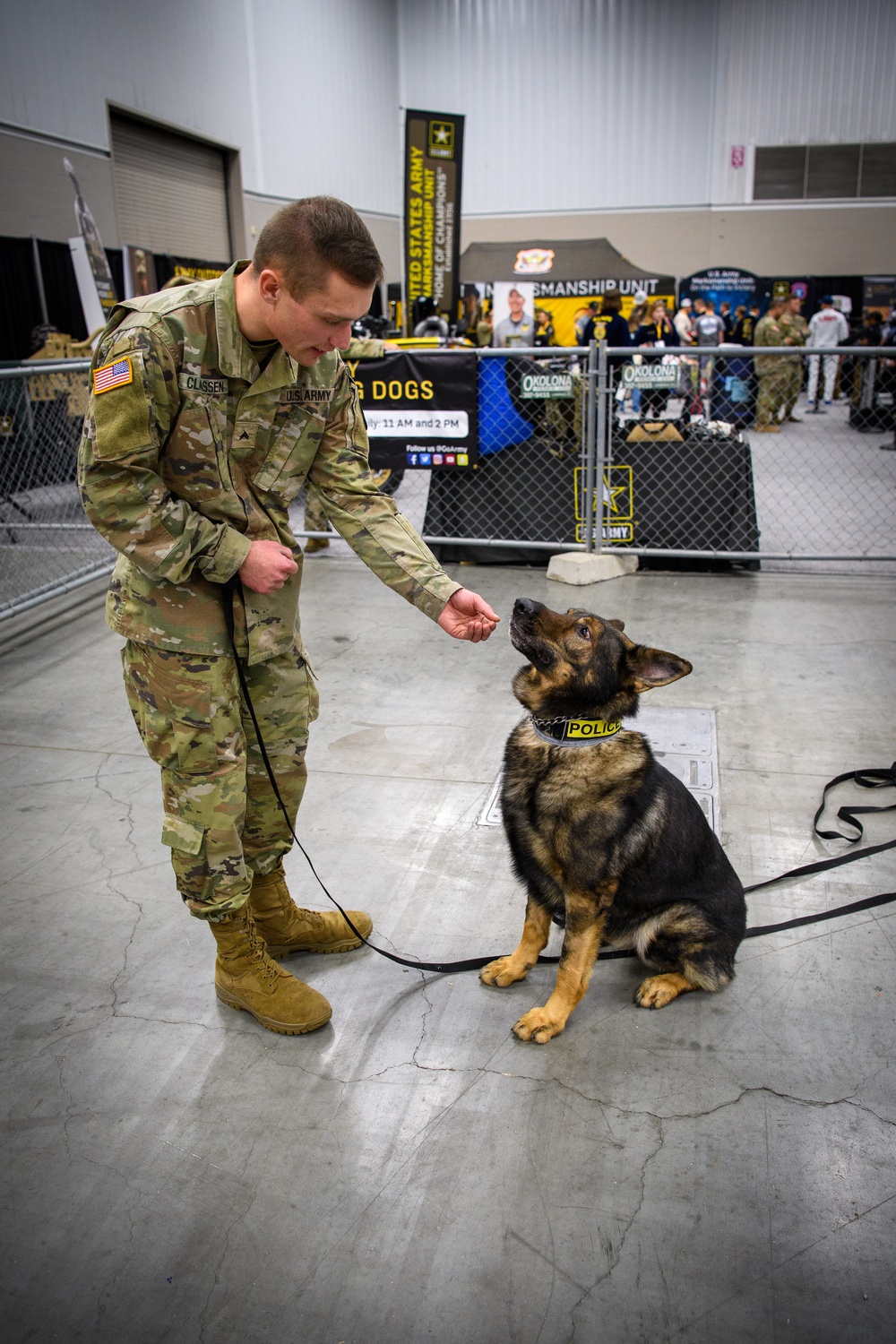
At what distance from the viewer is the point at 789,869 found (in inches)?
116

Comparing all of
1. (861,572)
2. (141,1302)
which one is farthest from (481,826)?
(861,572)

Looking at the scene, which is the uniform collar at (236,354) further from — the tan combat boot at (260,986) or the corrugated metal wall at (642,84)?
the corrugated metal wall at (642,84)

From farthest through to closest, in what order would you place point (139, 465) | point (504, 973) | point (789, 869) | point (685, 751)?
point (685, 751) → point (789, 869) → point (504, 973) → point (139, 465)

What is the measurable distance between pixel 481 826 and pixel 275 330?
1.96m

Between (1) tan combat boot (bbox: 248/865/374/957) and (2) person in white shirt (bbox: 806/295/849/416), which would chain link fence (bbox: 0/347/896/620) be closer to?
(1) tan combat boot (bbox: 248/865/374/957)

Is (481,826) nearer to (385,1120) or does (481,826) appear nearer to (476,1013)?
(476,1013)

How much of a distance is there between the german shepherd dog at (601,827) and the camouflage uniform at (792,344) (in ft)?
38.7

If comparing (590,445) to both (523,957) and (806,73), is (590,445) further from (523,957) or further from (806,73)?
(806,73)

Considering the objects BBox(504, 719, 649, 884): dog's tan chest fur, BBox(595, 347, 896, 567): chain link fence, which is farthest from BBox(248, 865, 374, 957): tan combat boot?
BBox(595, 347, 896, 567): chain link fence

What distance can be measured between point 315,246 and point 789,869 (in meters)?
2.36

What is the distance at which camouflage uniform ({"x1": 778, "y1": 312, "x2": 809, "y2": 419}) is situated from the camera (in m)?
12.8

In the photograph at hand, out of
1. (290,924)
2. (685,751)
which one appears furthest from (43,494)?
(290,924)

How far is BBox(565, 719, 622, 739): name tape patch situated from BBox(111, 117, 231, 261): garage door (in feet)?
42.8

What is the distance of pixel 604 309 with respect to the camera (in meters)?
10.7
